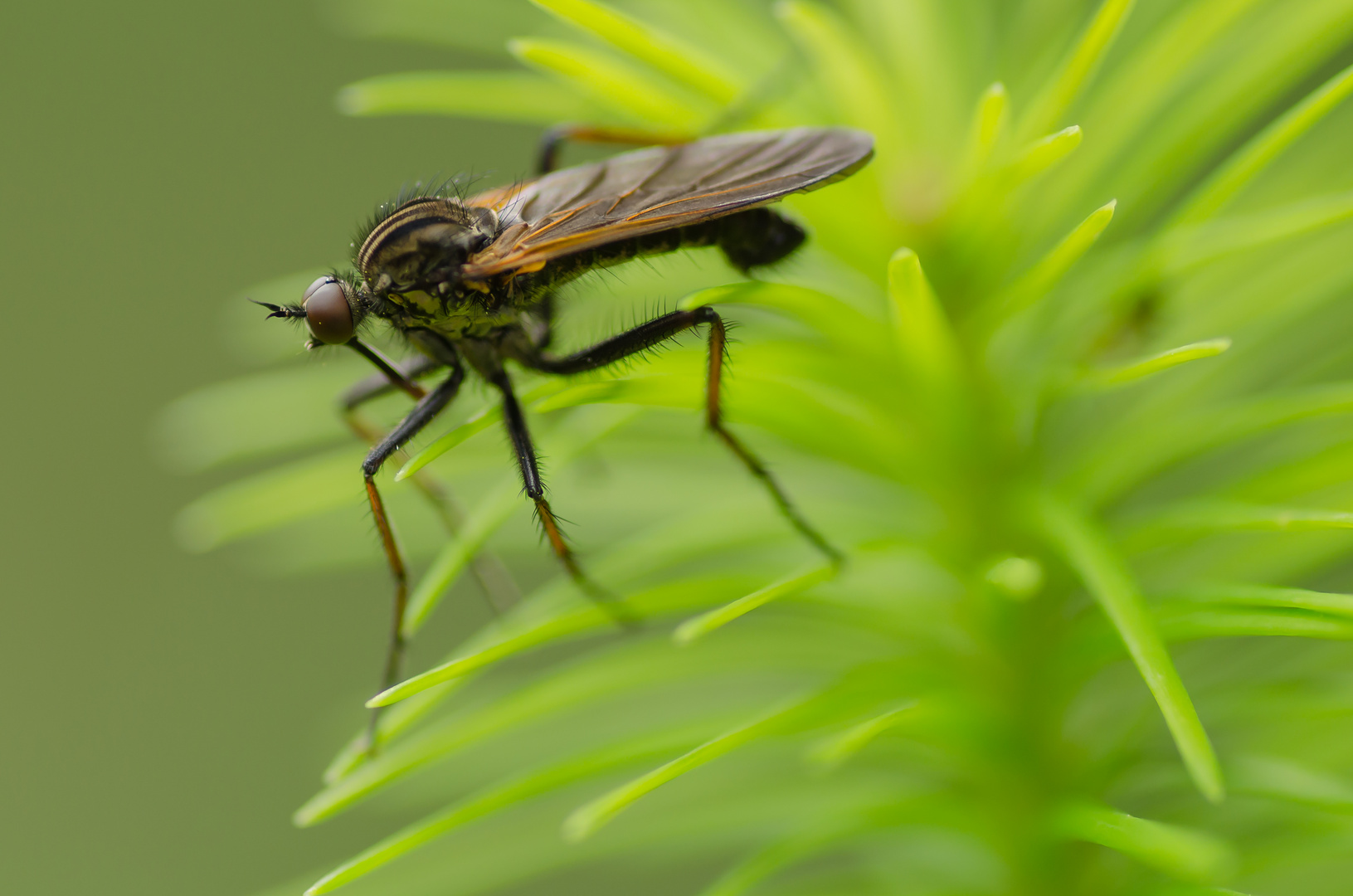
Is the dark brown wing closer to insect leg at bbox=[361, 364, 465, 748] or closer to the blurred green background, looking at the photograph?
insect leg at bbox=[361, 364, 465, 748]

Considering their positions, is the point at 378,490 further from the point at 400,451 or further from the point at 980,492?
the point at 980,492

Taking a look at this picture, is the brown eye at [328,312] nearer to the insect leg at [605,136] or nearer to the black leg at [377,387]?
the black leg at [377,387]

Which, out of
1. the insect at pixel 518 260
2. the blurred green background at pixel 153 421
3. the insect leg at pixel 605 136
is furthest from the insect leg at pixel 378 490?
the blurred green background at pixel 153 421

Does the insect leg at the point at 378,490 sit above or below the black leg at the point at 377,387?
below

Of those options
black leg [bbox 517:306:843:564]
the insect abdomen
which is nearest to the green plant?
black leg [bbox 517:306:843:564]

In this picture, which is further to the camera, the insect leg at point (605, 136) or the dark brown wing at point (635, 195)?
the insect leg at point (605, 136)

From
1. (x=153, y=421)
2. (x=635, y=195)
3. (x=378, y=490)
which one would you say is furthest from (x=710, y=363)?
(x=153, y=421)

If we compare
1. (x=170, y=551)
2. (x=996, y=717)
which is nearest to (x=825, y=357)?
(x=996, y=717)
